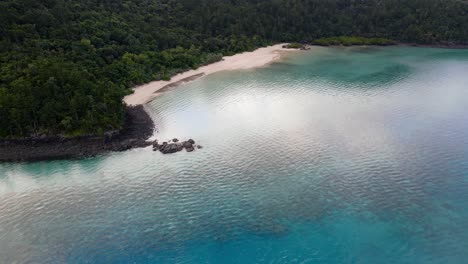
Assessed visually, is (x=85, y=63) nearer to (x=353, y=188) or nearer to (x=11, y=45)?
(x=11, y=45)

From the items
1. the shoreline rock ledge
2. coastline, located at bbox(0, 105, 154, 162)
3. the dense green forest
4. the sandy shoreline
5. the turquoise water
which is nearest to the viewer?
the turquoise water

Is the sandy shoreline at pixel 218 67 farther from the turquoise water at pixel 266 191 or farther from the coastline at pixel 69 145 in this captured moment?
the coastline at pixel 69 145

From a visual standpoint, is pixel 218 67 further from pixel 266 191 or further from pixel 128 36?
pixel 266 191

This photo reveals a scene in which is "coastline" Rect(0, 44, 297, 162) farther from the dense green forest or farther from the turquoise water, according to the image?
A: the turquoise water

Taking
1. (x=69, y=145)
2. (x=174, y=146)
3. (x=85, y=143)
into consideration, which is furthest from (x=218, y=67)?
(x=69, y=145)

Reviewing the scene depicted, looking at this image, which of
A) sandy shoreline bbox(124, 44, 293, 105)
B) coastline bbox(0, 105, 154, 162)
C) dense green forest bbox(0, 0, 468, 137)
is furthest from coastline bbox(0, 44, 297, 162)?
sandy shoreline bbox(124, 44, 293, 105)

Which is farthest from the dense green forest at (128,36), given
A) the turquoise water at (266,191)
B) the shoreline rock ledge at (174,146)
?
the turquoise water at (266,191)

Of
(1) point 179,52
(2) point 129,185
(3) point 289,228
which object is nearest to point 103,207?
(2) point 129,185

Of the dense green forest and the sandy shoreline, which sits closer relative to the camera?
the dense green forest
